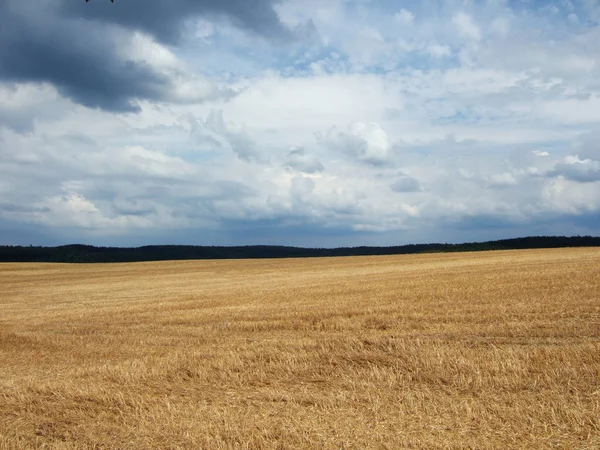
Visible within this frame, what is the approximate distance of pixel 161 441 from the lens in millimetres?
6348

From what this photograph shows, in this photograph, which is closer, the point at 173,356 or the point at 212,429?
the point at 212,429

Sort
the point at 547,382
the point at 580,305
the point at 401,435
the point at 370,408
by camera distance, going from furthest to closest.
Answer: the point at 580,305
the point at 547,382
the point at 370,408
the point at 401,435

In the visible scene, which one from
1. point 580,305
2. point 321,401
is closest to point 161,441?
point 321,401

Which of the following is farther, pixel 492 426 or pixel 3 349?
pixel 3 349

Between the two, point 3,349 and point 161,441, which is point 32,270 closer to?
point 3,349

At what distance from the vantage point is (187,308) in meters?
23.4

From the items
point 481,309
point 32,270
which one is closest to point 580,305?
point 481,309

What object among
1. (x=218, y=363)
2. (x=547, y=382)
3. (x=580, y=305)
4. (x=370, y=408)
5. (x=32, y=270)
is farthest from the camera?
(x=32, y=270)

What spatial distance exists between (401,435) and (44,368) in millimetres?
8508

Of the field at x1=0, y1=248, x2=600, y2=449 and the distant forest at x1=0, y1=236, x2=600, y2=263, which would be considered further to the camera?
the distant forest at x1=0, y1=236, x2=600, y2=263

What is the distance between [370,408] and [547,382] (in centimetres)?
274

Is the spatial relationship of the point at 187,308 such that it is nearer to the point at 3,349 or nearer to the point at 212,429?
the point at 3,349

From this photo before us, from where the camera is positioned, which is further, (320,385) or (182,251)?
(182,251)

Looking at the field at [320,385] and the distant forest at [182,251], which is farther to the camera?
the distant forest at [182,251]
